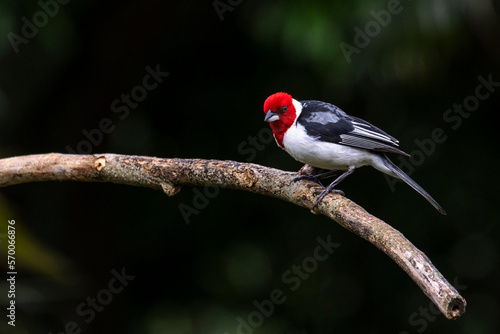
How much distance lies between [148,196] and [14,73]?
5.47 feet

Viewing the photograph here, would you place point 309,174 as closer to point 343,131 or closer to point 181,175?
point 343,131

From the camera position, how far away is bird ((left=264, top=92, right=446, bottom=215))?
335cm

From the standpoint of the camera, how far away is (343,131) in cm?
346

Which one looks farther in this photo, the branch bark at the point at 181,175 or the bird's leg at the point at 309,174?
the bird's leg at the point at 309,174

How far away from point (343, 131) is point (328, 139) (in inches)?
5.1

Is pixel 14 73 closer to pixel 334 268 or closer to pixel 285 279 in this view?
pixel 285 279

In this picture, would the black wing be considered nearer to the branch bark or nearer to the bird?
the bird

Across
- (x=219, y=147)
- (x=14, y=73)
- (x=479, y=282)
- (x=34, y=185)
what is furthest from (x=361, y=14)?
(x=34, y=185)

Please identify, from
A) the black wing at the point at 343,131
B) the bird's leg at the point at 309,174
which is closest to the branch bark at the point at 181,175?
the bird's leg at the point at 309,174

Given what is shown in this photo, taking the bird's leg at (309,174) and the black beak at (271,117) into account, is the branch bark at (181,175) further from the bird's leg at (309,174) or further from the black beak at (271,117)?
the black beak at (271,117)

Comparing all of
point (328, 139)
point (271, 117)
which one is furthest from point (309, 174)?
point (271, 117)

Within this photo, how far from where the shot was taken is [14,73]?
495 centimetres

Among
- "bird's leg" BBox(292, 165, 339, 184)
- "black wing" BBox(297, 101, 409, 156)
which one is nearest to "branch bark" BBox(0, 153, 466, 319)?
"bird's leg" BBox(292, 165, 339, 184)

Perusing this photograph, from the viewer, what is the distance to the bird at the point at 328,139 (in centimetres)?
335
